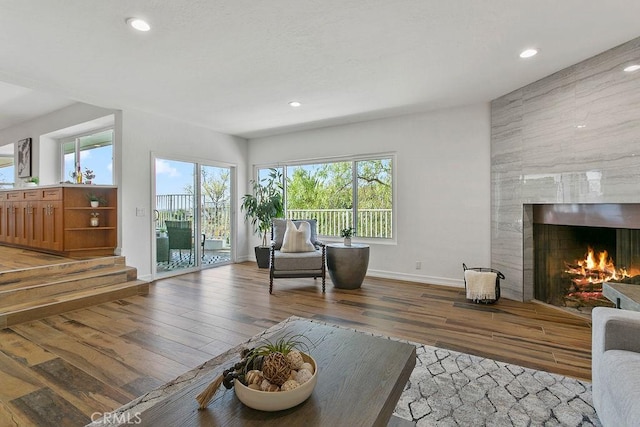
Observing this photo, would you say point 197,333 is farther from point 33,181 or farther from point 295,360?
point 33,181

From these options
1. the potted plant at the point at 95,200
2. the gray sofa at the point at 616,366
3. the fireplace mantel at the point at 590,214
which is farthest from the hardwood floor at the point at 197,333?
the potted plant at the point at 95,200

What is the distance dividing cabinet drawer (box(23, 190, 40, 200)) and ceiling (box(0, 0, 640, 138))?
2.01m

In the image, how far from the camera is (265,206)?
19.2 feet

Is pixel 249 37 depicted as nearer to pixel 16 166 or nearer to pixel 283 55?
pixel 283 55

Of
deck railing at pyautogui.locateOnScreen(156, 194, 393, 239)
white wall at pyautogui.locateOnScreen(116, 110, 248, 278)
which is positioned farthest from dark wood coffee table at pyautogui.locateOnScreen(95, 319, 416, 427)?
white wall at pyautogui.locateOnScreen(116, 110, 248, 278)

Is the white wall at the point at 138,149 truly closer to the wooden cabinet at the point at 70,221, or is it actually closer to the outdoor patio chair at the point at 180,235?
the wooden cabinet at the point at 70,221

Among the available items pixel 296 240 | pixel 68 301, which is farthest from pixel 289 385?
pixel 68 301

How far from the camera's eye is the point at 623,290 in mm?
2041

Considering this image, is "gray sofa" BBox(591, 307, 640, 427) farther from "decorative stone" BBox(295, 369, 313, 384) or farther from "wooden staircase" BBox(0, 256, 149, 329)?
"wooden staircase" BBox(0, 256, 149, 329)

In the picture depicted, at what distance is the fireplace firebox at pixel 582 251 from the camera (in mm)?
2875

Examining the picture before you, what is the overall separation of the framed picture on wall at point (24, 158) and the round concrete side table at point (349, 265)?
22.1ft

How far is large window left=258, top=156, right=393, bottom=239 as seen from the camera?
5.07 m

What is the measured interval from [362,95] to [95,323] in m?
3.93

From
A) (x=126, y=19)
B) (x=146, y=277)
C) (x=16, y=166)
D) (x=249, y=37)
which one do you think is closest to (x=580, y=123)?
(x=249, y=37)
